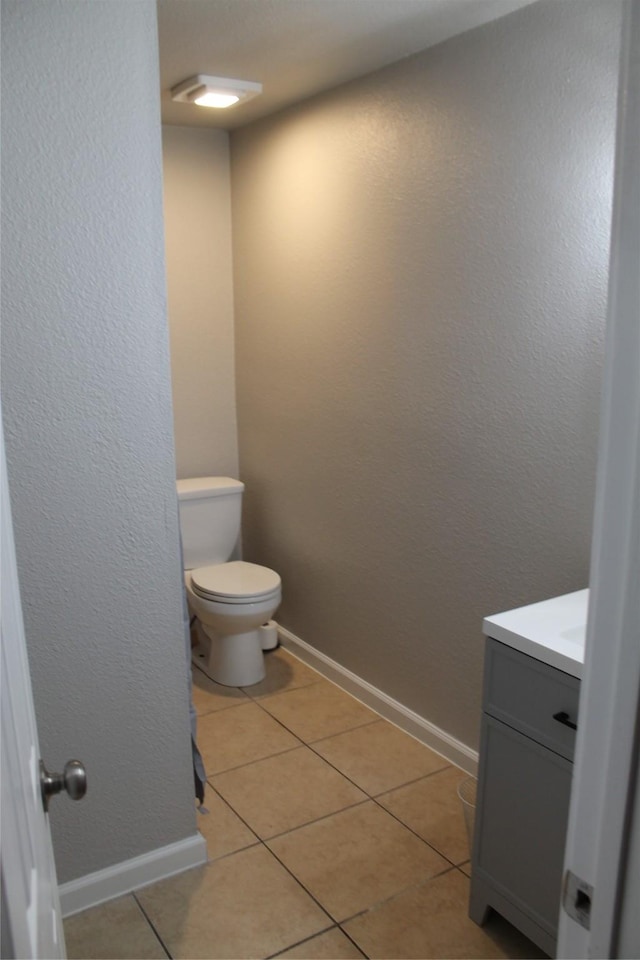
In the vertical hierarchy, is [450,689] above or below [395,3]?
below

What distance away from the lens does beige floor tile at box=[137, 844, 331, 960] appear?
1923mm

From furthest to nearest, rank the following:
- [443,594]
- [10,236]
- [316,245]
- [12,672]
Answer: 1. [316,245]
2. [443,594]
3. [10,236]
4. [12,672]

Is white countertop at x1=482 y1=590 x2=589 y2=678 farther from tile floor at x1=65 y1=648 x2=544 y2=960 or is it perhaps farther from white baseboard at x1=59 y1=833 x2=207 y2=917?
white baseboard at x1=59 y1=833 x2=207 y2=917

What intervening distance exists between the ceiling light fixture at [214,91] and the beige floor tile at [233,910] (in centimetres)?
253

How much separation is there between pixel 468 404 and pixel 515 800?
1172 mm

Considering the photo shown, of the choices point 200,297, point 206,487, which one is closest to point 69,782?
point 206,487

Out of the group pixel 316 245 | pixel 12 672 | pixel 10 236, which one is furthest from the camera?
pixel 316 245

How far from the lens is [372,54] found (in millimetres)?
2465

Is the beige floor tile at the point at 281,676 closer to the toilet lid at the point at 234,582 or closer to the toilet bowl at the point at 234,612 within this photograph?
the toilet bowl at the point at 234,612

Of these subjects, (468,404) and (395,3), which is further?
(468,404)

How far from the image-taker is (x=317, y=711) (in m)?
3.06

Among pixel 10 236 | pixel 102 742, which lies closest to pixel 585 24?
pixel 10 236

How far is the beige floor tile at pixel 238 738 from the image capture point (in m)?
2.73

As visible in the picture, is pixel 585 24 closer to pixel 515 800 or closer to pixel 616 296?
pixel 616 296
